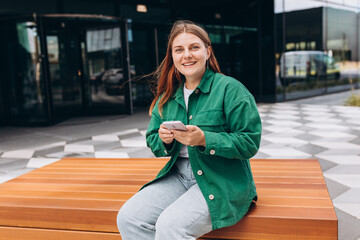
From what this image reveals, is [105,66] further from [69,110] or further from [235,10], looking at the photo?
[235,10]

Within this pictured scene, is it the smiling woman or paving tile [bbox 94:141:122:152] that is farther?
paving tile [bbox 94:141:122:152]

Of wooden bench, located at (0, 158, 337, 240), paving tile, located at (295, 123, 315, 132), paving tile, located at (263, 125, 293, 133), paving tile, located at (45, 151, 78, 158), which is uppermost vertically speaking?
wooden bench, located at (0, 158, 337, 240)

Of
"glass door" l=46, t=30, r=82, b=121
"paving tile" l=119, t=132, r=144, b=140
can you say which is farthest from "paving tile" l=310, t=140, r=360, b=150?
"glass door" l=46, t=30, r=82, b=121

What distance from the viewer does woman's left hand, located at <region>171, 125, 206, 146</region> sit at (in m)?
1.63

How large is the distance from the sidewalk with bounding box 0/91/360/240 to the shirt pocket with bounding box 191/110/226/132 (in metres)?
1.25

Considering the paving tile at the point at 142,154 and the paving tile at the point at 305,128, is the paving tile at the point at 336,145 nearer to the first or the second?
the paving tile at the point at 305,128

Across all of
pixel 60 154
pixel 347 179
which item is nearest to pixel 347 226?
pixel 347 179

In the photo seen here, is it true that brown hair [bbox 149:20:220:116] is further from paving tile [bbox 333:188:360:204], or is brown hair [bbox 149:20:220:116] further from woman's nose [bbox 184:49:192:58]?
paving tile [bbox 333:188:360:204]

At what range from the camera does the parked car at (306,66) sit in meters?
11.4

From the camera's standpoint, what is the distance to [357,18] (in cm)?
1484

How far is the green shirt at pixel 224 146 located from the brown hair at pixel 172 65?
0.61ft

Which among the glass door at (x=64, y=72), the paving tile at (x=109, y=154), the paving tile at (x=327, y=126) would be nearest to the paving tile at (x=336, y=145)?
the paving tile at (x=327, y=126)

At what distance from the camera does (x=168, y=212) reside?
1.67 metres

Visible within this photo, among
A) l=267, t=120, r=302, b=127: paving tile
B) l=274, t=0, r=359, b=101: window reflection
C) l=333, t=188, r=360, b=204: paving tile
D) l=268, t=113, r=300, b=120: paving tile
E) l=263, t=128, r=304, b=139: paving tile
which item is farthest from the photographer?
l=274, t=0, r=359, b=101: window reflection
